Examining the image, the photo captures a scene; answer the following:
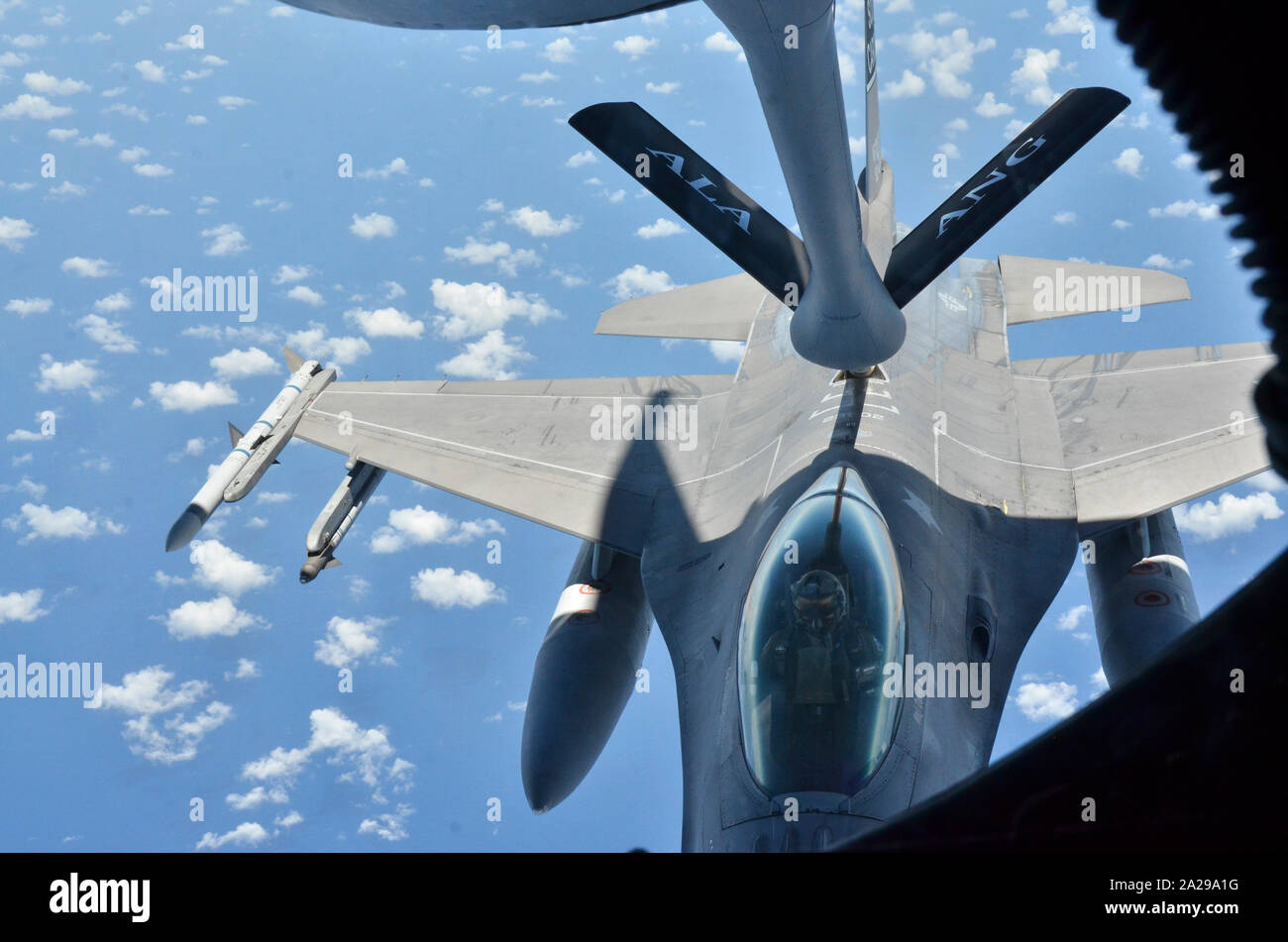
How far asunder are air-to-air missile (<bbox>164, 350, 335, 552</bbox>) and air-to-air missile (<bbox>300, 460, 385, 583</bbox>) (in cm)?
105

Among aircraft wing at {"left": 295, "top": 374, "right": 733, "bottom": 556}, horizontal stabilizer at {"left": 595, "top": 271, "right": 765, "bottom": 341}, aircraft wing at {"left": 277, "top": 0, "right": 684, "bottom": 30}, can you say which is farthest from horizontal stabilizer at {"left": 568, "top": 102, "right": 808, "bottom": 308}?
horizontal stabilizer at {"left": 595, "top": 271, "right": 765, "bottom": 341}

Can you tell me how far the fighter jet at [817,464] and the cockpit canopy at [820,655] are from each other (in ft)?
0.07

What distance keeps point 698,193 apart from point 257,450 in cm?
854

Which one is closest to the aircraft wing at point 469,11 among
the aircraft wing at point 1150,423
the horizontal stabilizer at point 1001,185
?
the horizontal stabilizer at point 1001,185

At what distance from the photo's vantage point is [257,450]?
1425 cm

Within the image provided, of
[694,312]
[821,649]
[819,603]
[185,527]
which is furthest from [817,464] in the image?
[185,527]

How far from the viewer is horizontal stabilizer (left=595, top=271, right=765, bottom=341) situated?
612 inches

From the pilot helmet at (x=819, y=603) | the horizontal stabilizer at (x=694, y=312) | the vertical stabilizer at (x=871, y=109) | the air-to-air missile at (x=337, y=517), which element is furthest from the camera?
the horizontal stabilizer at (x=694, y=312)

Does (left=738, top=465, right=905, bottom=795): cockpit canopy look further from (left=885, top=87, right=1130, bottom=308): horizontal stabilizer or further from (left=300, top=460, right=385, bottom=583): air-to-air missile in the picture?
(left=300, top=460, right=385, bottom=583): air-to-air missile

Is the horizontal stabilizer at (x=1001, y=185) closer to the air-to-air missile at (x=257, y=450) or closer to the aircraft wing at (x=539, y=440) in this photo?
the aircraft wing at (x=539, y=440)

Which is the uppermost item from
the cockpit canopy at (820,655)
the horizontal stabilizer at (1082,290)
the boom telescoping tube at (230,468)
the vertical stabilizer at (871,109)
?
→ the vertical stabilizer at (871,109)

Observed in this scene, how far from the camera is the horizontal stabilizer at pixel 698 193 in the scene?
8328mm
